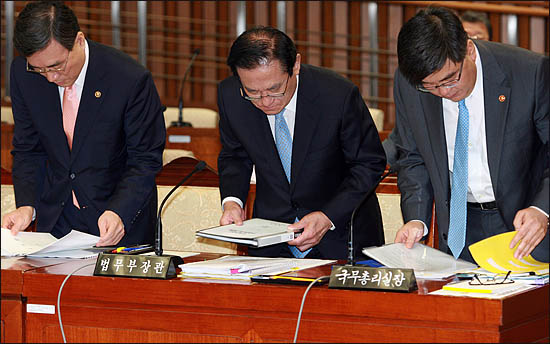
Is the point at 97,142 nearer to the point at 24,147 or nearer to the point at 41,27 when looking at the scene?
the point at 24,147

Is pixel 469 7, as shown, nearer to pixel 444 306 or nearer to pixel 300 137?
pixel 300 137

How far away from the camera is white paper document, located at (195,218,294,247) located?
1.96 metres

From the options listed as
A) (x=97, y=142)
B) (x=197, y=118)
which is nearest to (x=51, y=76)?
(x=97, y=142)

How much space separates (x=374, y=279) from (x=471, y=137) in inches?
26.4

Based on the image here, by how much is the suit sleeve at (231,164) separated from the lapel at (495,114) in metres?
0.75

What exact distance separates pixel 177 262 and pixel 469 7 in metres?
4.81

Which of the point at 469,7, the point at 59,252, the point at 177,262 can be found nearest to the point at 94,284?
the point at 177,262

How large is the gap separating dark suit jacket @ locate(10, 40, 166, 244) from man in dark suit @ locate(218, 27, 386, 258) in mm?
246

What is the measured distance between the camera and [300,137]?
2.39m

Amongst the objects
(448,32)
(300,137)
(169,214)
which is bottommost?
(169,214)

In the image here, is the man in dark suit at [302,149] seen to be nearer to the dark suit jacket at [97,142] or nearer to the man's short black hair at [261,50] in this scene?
the man's short black hair at [261,50]

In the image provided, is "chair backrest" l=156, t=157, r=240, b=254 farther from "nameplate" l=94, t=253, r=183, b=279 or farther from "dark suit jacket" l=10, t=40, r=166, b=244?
"nameplate" l=94, t=253, r=183, b=279

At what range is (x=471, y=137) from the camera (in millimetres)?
2193

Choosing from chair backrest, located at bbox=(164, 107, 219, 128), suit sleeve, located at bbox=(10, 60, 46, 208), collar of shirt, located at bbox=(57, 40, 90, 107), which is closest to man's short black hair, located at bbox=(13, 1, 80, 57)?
collar of shirt, located at bbox=(57, 40, 90, 107)
